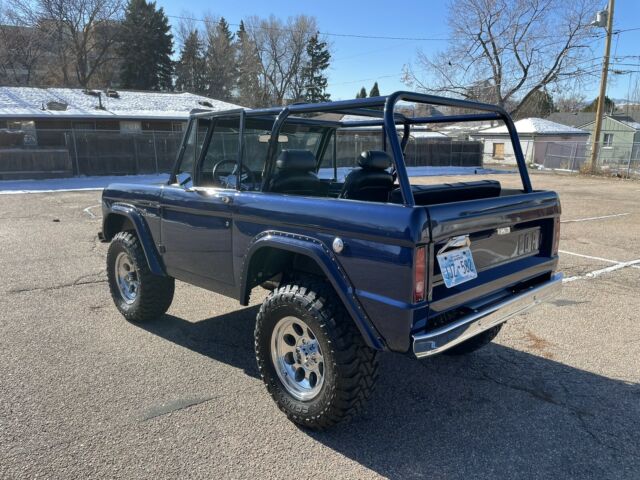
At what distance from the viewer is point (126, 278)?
487 centimetres

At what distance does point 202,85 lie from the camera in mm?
59469

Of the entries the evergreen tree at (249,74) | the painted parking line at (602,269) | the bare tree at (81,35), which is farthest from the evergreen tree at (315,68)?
the painted parking line at (602,269)

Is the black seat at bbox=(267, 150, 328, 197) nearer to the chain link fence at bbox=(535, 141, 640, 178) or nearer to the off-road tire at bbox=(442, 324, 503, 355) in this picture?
the off-road tire at bbox=(442, 324, 503, 355)

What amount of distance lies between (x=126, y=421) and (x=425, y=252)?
215 centimetres

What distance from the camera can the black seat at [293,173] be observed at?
348cm

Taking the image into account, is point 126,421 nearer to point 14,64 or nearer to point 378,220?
point 378,220

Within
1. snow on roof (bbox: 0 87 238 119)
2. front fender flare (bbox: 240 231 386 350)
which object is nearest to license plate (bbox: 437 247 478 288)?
front fender flare (bbox: 240 231 386 350)

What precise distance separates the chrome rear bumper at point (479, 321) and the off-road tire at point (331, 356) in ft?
1.36

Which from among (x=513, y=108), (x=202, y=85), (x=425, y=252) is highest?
(x=202, y=85)

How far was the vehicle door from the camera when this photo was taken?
11.9 ft

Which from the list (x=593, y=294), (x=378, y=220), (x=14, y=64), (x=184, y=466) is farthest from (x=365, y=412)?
(x=14, y=64)

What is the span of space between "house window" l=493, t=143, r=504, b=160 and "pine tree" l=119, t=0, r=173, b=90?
36.3m

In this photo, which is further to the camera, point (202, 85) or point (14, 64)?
point (202, 85)

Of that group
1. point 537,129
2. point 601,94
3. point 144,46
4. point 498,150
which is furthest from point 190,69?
point 601,94
